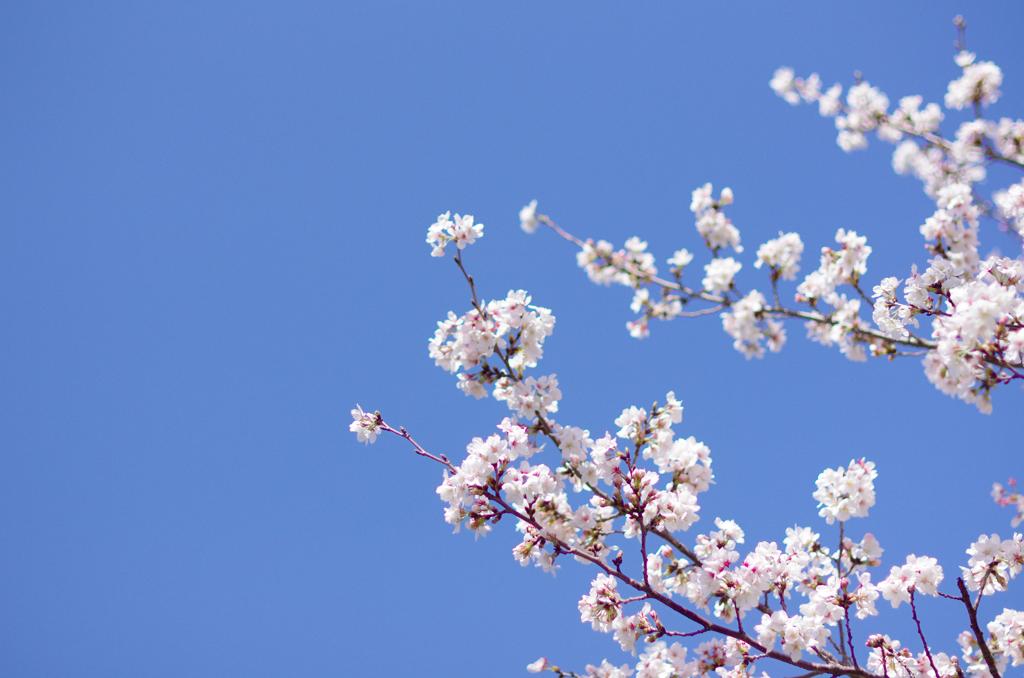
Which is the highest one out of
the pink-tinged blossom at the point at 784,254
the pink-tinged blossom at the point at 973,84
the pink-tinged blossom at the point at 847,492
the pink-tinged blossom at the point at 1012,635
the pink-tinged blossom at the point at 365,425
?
the pink-tinged blossom at the point at 973,84

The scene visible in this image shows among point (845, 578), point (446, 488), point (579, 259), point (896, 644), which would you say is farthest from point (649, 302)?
point (896, 644)

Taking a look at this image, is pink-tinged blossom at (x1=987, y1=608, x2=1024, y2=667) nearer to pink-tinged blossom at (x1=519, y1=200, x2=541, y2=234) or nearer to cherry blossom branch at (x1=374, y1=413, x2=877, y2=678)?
cherry blossom branch at (x1=374, y1=413, x2=877, y2=678)

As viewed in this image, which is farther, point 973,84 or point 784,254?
point 973,84

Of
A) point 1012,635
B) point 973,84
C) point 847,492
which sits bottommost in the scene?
point 1012,635

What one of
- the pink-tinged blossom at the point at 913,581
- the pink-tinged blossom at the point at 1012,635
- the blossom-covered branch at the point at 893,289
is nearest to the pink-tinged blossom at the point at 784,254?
the blossom-covered branch at the point at 893,289

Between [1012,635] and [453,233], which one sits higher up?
[453,233]

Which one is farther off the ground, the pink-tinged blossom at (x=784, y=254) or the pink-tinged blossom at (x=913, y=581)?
the pink-tinged blossom at (x=784, y=254)

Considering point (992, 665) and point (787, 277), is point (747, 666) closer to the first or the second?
point (992, 665)

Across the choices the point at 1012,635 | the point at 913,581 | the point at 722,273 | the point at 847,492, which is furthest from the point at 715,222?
the point at 1012,635

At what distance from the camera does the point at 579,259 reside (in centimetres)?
538

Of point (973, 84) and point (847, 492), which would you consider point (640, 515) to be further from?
point (973, 84)

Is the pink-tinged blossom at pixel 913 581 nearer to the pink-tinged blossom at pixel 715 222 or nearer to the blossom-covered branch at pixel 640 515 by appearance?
the blossom-covered branch at pixel 640 515

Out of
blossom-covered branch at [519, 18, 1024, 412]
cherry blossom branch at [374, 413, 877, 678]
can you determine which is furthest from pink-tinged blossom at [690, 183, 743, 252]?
cherry blossom branch at [374, 413, 877, 678]

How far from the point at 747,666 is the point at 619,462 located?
2.07 m
